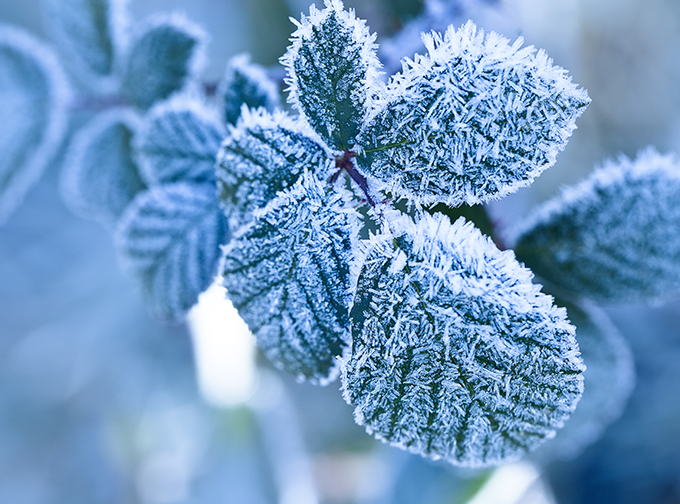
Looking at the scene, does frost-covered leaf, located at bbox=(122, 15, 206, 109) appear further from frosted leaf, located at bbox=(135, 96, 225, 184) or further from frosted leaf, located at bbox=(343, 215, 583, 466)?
frosted leaf, located at bbox=(343, 215, 583, 466)

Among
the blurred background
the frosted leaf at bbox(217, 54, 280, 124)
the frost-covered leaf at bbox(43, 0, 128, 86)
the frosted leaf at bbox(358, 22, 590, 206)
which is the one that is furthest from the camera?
the blurred background

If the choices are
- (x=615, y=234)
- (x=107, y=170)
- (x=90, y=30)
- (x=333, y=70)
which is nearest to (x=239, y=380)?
(x=107, y=170)

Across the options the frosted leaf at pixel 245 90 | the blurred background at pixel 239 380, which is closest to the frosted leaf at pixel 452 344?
the frosted leaf at pixel 245 90

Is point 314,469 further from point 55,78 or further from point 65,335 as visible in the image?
point 55,78

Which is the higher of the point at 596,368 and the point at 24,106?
the point at 24,106

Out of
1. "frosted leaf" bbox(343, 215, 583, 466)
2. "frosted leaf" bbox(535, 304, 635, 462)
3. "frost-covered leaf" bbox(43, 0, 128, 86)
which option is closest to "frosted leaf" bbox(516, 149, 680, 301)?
"frosted leaf" bbox(535, 304, 635, 462)

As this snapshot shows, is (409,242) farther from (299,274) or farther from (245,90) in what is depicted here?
(245,90)

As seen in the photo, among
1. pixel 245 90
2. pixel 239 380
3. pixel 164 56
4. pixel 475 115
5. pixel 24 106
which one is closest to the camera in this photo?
pixel 475 115
